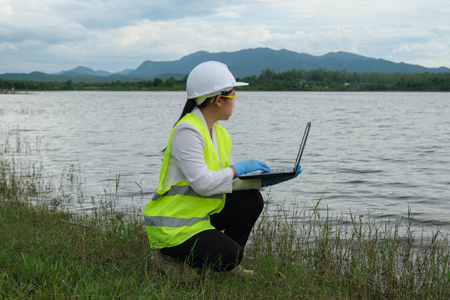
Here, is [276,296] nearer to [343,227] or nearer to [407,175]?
[343,227]

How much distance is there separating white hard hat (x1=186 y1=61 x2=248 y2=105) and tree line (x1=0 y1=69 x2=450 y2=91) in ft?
422

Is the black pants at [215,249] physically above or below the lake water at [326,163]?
above

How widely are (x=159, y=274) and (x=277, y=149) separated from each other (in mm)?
13653

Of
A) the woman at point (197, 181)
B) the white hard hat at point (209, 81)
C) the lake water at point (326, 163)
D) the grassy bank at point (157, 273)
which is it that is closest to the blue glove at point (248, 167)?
the woman at point (197, 181)

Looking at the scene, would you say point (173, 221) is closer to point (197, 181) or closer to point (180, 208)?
point (180, 208)

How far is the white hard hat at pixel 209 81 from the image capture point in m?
3.53

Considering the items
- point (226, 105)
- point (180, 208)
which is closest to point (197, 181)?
point (180, 208)

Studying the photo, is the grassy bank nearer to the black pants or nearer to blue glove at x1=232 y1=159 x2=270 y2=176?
the black pants

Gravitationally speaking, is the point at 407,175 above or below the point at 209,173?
below

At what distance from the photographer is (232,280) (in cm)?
362

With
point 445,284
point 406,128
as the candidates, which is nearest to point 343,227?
point 445,284

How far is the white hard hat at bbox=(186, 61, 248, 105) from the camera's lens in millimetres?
3531

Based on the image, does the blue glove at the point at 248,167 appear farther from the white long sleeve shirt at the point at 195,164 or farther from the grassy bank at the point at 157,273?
the grassy bank at the point at 157,273

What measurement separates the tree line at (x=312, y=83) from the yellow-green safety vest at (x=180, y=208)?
129 metres
